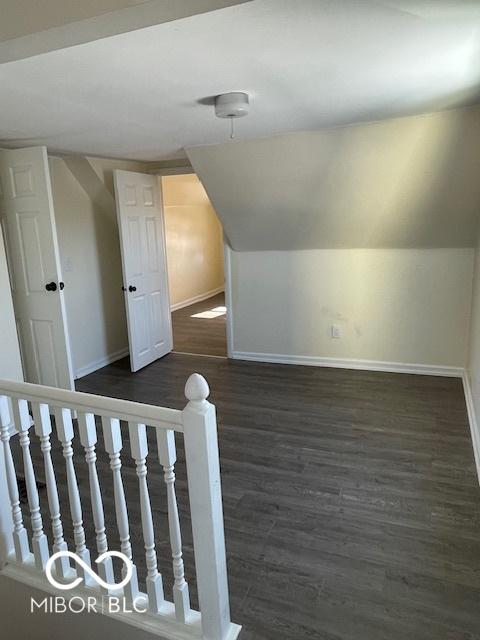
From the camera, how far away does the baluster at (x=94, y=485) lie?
1604mm

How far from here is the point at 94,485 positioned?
1.68 meters

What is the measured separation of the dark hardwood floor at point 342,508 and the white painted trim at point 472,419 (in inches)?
1.9

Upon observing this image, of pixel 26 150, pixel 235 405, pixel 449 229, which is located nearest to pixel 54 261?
pixel 26 150

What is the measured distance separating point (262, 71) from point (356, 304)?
2769 mm

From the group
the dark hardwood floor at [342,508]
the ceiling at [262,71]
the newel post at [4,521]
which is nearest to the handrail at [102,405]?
the newel post at [4,521]

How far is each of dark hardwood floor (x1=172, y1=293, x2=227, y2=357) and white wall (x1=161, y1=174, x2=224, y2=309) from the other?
479 mm

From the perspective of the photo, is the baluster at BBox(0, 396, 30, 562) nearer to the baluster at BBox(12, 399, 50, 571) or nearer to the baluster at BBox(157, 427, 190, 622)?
the baluster at BBox(12, 399, 50, 571)

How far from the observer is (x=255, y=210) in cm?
411

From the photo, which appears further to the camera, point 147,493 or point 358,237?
point 358,237

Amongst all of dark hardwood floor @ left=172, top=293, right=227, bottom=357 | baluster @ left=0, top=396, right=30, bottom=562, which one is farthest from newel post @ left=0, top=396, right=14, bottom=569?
dark hardwood floor @ left=172, top=293, right=227, bottom=357

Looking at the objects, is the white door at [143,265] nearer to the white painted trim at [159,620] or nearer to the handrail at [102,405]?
the handrail at [102,405]

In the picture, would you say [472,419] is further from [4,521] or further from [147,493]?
[4,521]

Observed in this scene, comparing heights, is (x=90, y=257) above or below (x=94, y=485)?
above

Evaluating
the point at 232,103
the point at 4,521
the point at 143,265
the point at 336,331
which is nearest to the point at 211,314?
the point at 143,265
